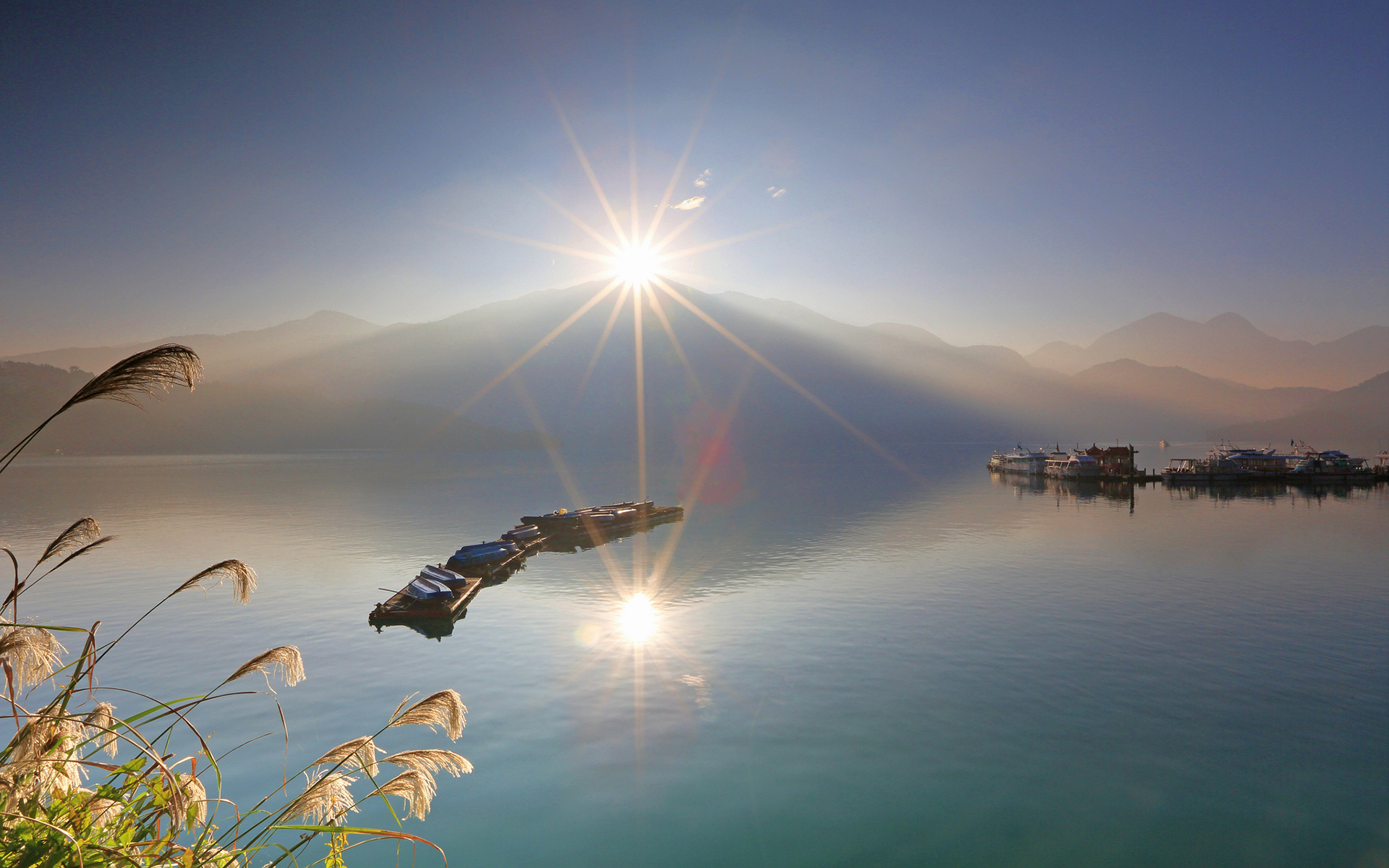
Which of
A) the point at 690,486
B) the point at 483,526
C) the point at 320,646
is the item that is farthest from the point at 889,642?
the point at 690,486

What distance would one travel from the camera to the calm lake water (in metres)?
18.6

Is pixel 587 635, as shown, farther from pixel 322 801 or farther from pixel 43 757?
pixel 43 757

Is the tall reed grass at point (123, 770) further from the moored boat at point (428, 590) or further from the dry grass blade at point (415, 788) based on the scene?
the moored boat at point (428, 590)

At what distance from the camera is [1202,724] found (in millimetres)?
24219

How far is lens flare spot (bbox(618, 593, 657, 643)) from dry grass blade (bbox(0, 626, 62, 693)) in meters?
31.2

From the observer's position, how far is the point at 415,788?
18.5 ft

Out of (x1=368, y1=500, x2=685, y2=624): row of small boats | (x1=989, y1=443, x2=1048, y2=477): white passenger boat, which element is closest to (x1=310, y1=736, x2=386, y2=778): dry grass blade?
(x1=368, y1=500, x2=685, y2=624): row of small boats

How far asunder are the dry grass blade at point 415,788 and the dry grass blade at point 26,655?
286 centimetres

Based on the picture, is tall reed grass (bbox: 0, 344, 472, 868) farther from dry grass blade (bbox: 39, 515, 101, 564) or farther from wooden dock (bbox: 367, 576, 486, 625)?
wooden dock (bbox: 367, 576, 486, 625)

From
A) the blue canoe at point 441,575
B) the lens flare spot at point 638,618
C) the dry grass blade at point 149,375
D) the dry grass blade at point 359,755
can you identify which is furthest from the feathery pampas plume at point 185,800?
the blue canoe at point 441,575

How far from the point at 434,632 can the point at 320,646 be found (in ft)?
18.4

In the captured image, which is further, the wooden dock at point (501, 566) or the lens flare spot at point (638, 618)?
the wooden dock at point (501, 566)

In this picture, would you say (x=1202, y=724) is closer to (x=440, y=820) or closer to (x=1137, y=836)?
(x=1137, y=836)

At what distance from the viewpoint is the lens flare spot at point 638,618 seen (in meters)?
37.1
